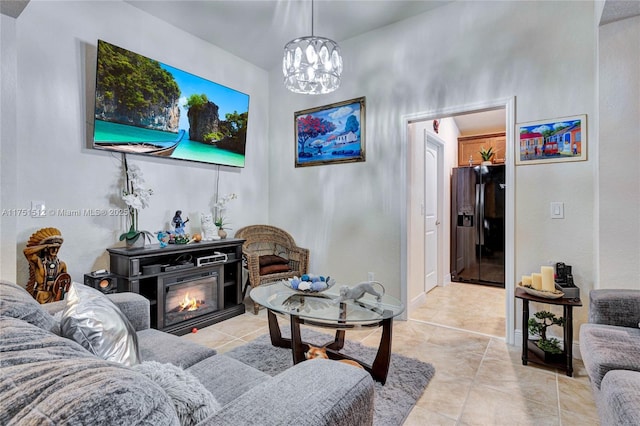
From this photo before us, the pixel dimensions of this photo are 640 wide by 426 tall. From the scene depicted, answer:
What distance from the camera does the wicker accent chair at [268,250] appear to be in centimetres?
349

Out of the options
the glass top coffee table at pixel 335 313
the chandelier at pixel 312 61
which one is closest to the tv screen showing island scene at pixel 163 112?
the chandelier at pixel 312 61

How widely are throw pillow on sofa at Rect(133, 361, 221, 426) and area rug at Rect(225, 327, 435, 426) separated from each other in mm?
1237

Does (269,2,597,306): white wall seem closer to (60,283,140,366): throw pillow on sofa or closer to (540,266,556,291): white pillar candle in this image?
(540,266,556,291): white pillar candle

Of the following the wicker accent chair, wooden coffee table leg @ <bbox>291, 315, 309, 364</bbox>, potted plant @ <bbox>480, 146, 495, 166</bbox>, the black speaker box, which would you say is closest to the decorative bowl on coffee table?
wooden coffee table leg @ <bbox>291, 315, 309, 364</bbox>

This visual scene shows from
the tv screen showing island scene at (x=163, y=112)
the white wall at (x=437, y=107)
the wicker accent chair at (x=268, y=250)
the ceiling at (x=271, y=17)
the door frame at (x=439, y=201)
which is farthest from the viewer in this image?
the door frame at (x=439, y=201)

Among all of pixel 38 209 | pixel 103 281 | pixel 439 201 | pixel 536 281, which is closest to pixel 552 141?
pixel 536 281

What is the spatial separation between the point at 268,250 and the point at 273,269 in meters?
0.71

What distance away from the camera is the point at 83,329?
3.54ft

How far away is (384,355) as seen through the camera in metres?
2.07

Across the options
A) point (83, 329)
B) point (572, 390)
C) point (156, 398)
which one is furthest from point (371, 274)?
point (156, 398)

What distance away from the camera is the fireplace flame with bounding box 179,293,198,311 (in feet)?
10.2

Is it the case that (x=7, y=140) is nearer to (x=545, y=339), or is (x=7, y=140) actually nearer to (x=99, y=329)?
(x=99, y=329)

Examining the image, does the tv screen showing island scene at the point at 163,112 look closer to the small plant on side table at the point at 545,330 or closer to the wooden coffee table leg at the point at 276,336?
the wooden coffee table leg at the point at 276,336

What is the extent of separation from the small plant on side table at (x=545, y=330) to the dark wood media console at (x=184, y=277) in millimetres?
2757
